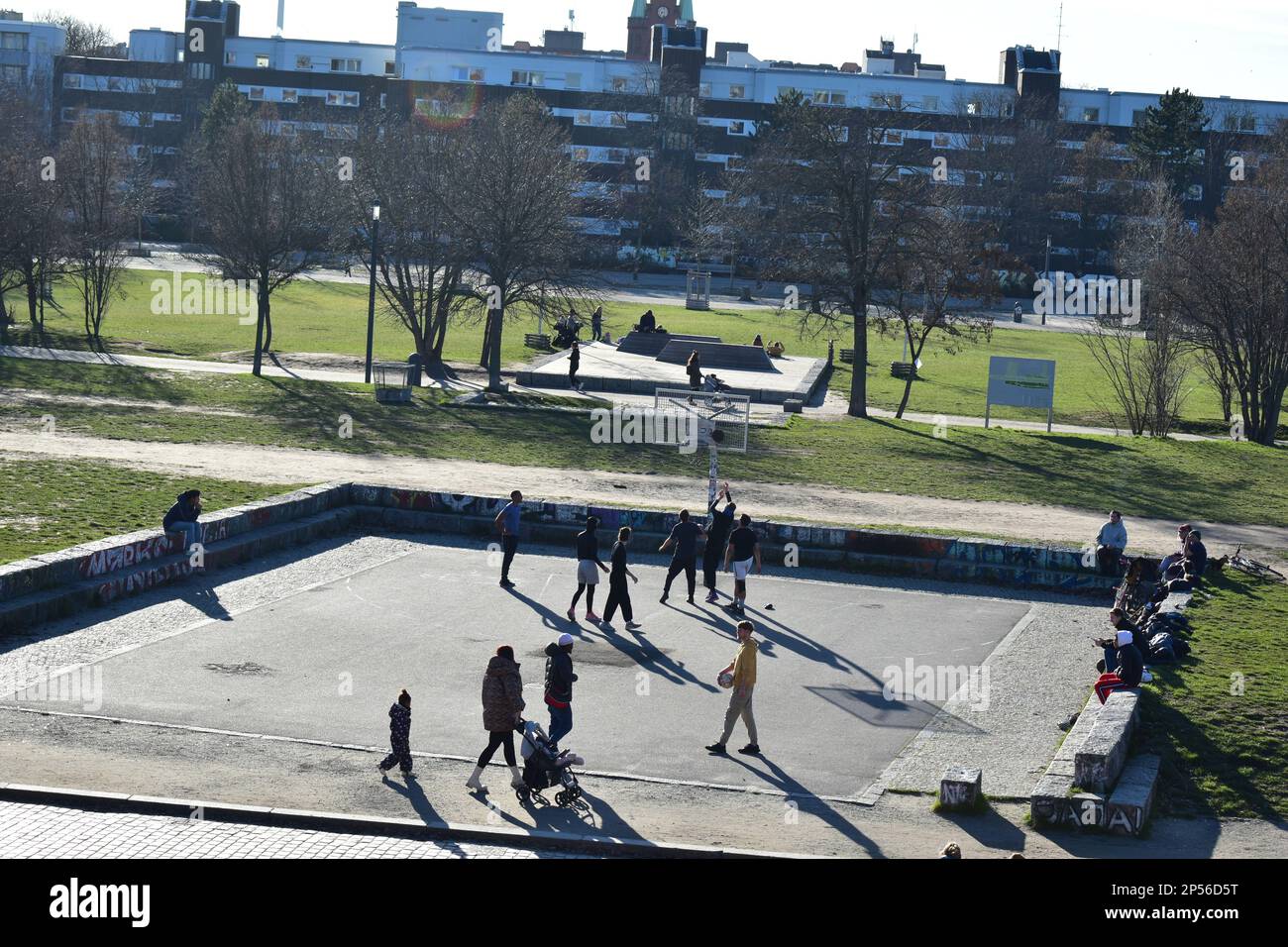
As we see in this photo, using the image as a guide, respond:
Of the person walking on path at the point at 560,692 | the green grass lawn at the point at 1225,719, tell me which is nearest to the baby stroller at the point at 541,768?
the person walking on path at the point at 560,692

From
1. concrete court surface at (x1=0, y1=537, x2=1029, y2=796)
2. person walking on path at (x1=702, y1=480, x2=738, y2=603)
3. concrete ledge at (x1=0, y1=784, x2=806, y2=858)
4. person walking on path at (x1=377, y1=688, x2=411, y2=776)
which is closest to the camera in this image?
concrete ledge at (x1=0, y1=784, x2=806, y2=858)

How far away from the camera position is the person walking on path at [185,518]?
875 inches

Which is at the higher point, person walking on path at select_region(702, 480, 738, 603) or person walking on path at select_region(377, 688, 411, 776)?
person walking on path at select_region(702, 480, 738, 603)

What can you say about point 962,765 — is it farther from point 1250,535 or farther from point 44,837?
point 1250,535

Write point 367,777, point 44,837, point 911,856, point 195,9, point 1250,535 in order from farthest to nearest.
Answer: point 195,9 < point 1250,535 < point 367,777 < point 911,856 < point 44,837

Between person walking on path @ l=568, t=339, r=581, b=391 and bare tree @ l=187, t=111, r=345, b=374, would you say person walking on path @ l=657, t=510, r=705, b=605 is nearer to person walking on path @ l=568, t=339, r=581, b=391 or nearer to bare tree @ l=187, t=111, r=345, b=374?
person walking on path @ l=568, t=339, r=581, b=391

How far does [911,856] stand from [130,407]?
29580 mm

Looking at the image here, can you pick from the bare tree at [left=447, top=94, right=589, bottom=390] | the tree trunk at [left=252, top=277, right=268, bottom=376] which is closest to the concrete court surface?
the bare tree at [left=447, top=94, right=589, bottom=390]

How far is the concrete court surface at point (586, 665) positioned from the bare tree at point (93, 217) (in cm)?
3219

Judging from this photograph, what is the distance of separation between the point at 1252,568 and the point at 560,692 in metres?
15.9

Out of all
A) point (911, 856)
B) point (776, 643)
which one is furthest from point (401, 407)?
point (911, 856)

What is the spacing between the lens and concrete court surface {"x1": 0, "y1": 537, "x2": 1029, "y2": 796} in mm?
16062

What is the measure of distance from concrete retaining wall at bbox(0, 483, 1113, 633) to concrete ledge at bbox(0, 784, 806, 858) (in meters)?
8.27

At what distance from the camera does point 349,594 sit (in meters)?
22.2
